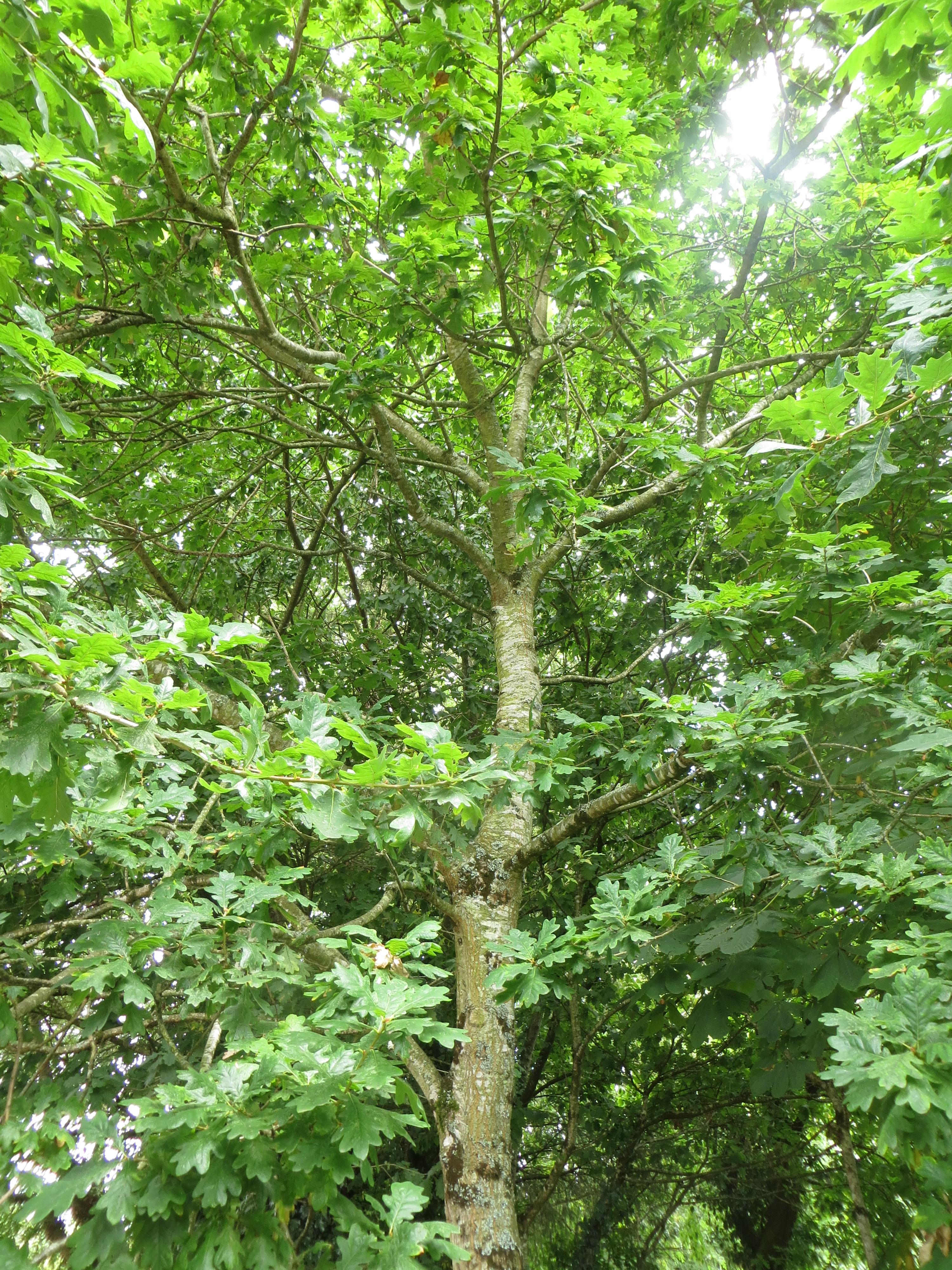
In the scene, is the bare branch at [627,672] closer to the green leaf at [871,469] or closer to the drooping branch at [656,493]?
the drooping branch at [656,493]

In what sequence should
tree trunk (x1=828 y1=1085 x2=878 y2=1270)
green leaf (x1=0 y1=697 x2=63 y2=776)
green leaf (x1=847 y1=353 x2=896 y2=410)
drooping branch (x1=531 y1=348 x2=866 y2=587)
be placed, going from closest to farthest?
green leaf (x1=0 y1=697 x2=63 y2=776) < green leaf (x1=847 y1=353 x2=896 y2=410) < tree trunk (x1=828 y1=1085 x2=878 y2=1270) < drooping branch (x1=531 y1=348 x2=866 y2=587)

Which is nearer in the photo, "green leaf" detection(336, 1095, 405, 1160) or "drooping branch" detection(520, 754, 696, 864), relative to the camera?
"green leaf" detection(336, 1095, 405, 1160)

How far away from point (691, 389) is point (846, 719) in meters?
2.62

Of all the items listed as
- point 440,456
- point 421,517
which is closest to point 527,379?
point 440,456

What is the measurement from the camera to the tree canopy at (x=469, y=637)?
66.7 inches

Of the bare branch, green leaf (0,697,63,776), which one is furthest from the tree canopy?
the bare branch

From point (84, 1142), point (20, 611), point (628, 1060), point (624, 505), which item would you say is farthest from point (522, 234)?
point (628, 1060)

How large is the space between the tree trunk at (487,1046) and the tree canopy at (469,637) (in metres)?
0.02

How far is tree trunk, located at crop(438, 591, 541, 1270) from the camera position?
9.25 feet

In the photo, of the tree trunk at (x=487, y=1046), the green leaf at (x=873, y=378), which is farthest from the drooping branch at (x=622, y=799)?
the green leaf at (x=873, y=378)

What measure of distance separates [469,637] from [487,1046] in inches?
124

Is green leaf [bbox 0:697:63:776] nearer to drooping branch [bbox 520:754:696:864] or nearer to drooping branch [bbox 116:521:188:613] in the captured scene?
drooping branch [bbox 520:754:696:864]

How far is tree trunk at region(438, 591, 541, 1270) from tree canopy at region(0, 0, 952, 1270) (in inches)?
0.9

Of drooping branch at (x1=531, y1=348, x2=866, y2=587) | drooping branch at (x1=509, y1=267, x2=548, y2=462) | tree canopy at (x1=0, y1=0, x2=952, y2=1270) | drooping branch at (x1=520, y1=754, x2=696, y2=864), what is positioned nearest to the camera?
tree canopy at (x1=0, y1=0, x2=952, y2=1270)
